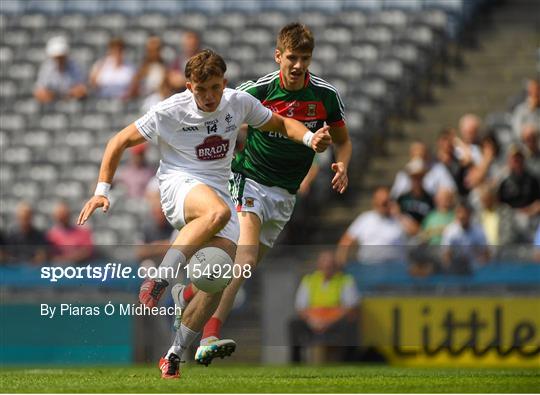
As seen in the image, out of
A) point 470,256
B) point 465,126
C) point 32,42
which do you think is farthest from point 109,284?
point 32,42

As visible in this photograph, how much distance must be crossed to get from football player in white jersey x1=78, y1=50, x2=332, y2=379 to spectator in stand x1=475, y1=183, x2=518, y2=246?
6.35 m

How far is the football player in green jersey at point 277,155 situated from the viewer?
1107 centimetres

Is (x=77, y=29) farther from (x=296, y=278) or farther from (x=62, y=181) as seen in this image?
(x=296, y=278)

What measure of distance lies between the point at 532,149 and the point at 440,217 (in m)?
1.36

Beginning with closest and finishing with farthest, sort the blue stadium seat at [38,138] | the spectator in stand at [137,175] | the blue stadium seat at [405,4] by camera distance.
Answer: the spectator in stand at [137,175] → the blue stadium seat at [38,138] → the blue stadium seat at [405,4]

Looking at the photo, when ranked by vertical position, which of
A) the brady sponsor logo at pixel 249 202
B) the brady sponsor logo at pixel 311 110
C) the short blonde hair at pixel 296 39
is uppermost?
the short blonde hair at pixel 296 39

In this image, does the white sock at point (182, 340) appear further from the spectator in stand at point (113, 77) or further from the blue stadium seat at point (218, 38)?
the blue stadium seat at point (218, 38)

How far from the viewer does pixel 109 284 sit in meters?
13.2

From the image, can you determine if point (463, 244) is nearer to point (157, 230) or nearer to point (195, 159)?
point (157, 230)

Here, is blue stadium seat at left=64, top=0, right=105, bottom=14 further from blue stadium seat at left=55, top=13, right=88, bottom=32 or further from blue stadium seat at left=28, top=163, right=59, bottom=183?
blue stadium seat at left=28, top=163, right=59, bottom=183

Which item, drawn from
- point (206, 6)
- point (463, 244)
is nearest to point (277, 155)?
point (463, 244)

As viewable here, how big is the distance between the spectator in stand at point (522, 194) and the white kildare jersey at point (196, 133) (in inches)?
266

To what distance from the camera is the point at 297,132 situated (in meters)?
10.9

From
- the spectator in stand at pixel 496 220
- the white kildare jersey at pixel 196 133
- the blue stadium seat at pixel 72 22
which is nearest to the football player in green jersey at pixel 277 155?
the white kildare jersey at pixel 196 133
